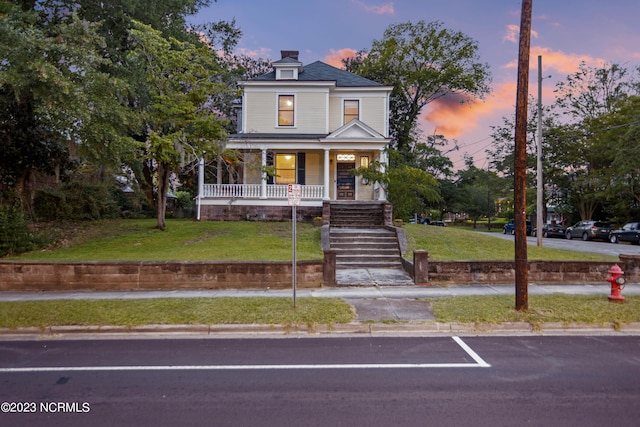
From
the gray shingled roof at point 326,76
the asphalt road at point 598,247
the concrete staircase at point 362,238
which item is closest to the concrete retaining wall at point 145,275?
the concrete staircase at point 362,238

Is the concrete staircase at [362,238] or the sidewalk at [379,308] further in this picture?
the concrete staircase at [362,238]

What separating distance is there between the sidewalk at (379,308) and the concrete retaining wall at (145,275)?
16.1 inches

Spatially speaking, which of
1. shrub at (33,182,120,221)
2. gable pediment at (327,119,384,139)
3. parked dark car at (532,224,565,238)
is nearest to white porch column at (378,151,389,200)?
gable pediment at (327,119,384,139)

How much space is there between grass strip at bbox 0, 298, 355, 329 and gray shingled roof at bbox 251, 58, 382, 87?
1737 centimetres

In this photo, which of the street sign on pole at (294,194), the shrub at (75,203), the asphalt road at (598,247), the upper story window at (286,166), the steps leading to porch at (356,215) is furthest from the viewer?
the upper story window at (286,166)

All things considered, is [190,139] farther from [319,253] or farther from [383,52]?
[383,52]

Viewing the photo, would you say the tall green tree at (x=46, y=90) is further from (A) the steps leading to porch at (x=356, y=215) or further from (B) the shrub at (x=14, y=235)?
(A) the steps leading to porch at (x=356, y=215)

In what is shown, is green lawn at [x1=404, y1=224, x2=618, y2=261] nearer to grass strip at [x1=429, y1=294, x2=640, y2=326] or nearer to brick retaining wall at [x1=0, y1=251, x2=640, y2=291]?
grass strip at [x1=429, y1=294, x2=640, y2=326]

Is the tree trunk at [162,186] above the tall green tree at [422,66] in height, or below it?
below

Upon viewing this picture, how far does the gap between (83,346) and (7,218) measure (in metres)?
9.94

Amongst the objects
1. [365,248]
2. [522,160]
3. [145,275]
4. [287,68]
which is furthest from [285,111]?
[522,160]

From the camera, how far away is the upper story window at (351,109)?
924 inches

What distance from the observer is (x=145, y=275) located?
10.6m

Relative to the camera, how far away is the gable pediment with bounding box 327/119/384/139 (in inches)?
812
